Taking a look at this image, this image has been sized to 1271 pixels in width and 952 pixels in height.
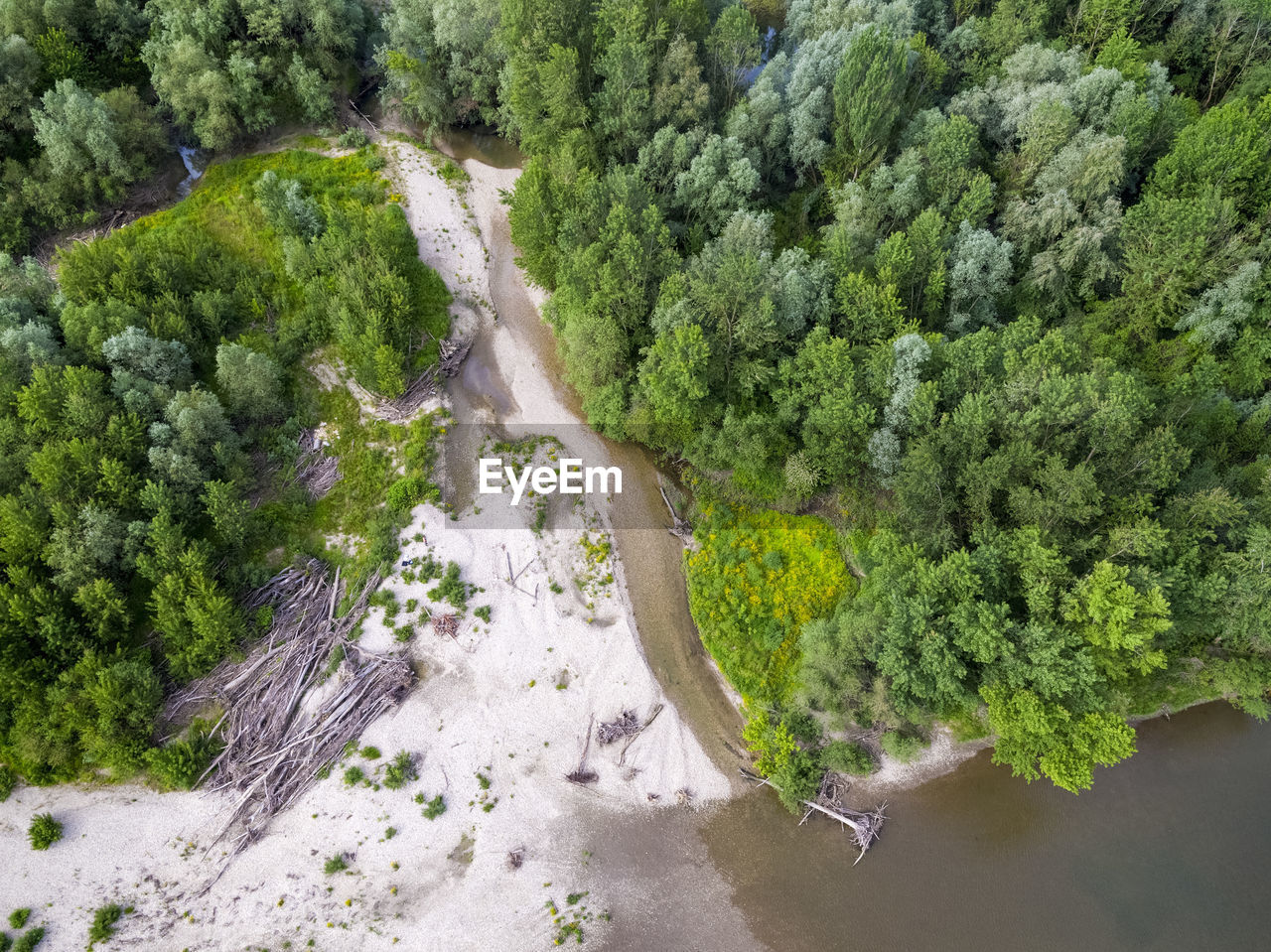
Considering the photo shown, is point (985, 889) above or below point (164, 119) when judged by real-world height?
below

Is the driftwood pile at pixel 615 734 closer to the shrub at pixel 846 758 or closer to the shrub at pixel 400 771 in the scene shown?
the shrub at pixel 400 771

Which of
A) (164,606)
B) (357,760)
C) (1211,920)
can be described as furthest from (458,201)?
(1211,920)

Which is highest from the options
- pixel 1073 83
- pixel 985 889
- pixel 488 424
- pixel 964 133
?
pixel 1073 83

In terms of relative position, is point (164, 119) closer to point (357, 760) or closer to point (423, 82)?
point (423, 82)

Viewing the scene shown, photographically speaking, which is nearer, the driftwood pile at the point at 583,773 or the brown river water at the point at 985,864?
the brown river water at the point at 985,864

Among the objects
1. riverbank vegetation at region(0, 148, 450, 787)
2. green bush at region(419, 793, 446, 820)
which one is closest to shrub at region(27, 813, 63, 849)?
riverbank vegetation at region(0, 148, 450, 787)

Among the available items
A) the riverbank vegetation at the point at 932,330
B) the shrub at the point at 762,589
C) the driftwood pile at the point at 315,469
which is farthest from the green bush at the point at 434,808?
the driftwood pile at the point at 315,469
